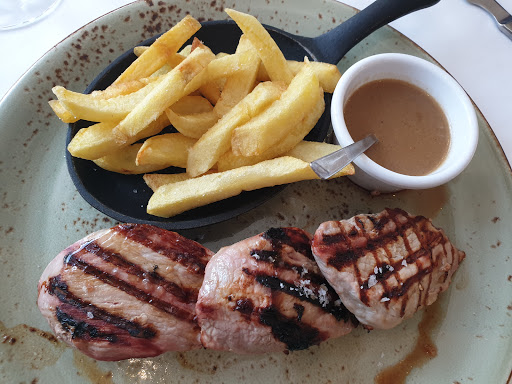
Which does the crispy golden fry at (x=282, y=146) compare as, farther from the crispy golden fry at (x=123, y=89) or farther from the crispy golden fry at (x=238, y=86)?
the crispy golden fry at (x=123, y=89)

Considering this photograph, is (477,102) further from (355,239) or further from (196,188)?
(196,188)

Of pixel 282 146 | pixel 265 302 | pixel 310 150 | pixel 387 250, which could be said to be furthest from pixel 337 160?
pixel 265 302

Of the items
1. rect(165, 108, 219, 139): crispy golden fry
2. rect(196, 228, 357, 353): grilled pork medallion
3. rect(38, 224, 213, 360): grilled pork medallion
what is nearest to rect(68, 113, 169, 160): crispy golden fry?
rect(165, 108, 219, 139): crispy golden fry

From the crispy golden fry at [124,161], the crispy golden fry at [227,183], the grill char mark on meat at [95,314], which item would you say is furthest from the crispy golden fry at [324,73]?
the grill char mark on meat at [95,314]

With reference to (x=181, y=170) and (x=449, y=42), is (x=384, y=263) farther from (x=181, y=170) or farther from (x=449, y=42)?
(x=449, y=42)

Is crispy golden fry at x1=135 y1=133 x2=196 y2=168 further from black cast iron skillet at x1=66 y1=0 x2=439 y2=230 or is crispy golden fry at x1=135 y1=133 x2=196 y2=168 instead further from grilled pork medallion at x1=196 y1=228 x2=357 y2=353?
grilled pork medallion at x1=196 y1=228 x2=357 y2=353

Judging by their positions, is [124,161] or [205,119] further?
[124,161]
